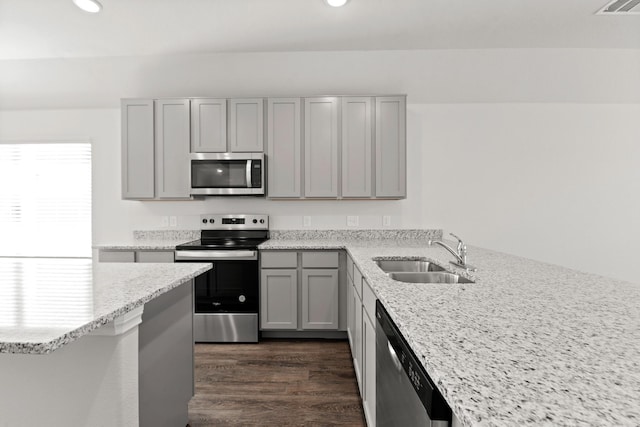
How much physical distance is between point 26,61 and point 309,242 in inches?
142

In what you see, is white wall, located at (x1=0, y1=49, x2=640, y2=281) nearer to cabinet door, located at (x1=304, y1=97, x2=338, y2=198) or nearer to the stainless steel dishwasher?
cabinet door, located at (x1=304, y1=97, x2=338, y2=198)

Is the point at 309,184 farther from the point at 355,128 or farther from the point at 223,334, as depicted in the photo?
the point at 223,334

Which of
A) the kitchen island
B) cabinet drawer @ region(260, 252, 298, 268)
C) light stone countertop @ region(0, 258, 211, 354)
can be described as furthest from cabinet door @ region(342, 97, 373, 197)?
the kitchen island

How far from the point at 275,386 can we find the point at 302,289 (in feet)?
3.40

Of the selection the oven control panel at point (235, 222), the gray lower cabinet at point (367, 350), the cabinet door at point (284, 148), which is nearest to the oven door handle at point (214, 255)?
the oven control panel at point (235, 222)

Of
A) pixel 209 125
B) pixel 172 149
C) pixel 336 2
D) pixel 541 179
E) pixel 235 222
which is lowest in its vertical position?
pixel 235 222

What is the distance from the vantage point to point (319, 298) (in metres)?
3.39

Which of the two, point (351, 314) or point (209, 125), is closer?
point (351, 314)

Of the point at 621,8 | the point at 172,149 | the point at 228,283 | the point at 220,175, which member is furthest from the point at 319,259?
the point at 621,8

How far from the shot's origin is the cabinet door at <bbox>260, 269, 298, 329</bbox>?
3383mm

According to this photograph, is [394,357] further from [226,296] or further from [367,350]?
[226,296]

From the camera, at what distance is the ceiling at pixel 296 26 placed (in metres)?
2.82

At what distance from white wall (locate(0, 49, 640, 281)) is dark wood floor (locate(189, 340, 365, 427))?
1.44 meters

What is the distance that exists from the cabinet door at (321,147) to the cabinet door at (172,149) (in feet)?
4.17
